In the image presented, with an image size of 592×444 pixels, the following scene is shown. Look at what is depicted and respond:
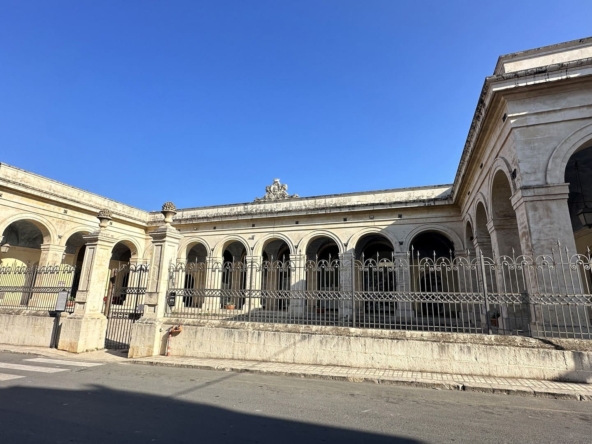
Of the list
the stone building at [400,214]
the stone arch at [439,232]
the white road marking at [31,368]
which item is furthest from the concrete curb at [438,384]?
the stone arch at [439,232]

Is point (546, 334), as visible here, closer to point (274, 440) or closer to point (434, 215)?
point (274, 440)

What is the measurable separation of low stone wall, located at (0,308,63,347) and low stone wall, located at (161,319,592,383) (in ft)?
12.7

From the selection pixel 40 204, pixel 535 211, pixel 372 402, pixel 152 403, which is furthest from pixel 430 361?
pixel 40 204

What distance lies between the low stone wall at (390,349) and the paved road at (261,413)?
0.99m

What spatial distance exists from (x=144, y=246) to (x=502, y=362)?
20.4 meters

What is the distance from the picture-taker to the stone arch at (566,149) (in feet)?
23.0

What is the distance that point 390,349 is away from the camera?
20.6 feet

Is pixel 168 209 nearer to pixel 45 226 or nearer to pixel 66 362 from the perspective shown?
pixel 66 362

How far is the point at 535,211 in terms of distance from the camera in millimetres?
6895

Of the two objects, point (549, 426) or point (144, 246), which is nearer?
point (549, 426)

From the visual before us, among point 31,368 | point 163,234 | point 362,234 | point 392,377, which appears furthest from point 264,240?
point 392,377

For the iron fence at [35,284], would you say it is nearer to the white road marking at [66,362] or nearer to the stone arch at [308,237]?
the white road marking at [66,362]

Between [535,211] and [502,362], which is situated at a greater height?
[535,211]

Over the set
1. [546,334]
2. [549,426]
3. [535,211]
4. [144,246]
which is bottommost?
[549,426]
